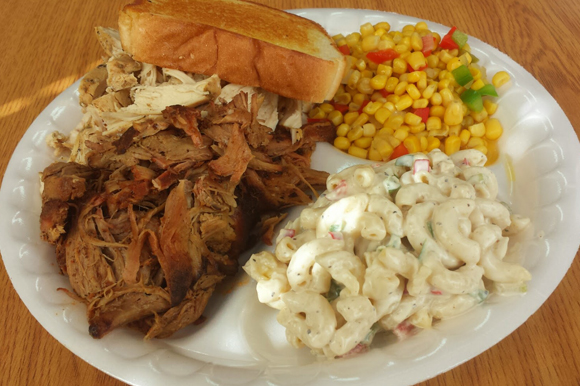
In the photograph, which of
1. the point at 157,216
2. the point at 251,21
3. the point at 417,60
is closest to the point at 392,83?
the point at 417,60

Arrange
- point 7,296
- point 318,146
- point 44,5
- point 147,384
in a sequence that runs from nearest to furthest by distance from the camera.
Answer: point 147,384 < point 7,296 < point 318,146 < point 44,5

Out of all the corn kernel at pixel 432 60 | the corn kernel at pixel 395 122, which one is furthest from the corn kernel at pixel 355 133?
the corn kernel at pixel 432 60

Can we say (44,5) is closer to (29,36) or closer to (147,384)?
(29,36)

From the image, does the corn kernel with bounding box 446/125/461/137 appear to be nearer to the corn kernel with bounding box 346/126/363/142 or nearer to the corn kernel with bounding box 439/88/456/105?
the corn kernel with bounding box 439/88/456/105

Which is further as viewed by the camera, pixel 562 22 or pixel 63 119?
pixel 562 22

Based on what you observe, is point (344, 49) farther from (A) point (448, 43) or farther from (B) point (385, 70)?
(A) point (448, 43)

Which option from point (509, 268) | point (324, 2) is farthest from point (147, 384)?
point (324, 2)

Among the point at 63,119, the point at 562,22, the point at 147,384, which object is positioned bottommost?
the point at 63,119
